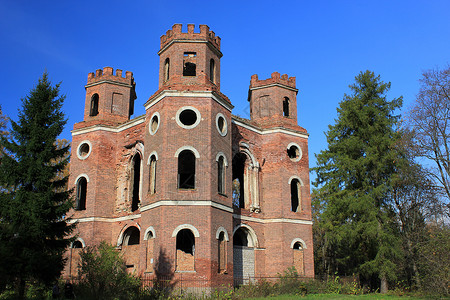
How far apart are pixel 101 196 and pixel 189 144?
7034mm

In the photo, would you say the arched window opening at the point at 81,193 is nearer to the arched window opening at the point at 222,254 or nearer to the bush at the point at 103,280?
the bush at the point at 103,280

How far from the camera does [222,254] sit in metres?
19.8

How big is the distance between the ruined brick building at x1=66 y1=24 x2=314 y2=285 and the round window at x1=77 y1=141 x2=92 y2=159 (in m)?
0.06

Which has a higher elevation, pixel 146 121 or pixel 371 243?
pixel 146 121

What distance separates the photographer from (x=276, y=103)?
26.8 m

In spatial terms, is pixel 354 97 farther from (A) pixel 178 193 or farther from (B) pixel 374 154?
(A) pixel 178 193

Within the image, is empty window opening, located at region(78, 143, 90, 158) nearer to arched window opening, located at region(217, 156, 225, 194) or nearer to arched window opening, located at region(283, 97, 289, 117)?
arched window opening, located at region(217, 156, 225, 194)

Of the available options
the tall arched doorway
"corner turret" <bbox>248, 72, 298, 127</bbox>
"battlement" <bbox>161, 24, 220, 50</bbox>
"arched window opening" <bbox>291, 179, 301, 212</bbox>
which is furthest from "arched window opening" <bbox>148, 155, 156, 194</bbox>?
"arched window opening" <bbox>291, 179, 301, 212</bbox>

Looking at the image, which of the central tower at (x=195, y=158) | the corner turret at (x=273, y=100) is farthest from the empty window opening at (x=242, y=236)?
the corner turret at (x=273, y=100)

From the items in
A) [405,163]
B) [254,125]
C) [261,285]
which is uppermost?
[254,125]

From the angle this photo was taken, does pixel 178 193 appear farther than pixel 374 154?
No

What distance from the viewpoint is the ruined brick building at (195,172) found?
19.3 m

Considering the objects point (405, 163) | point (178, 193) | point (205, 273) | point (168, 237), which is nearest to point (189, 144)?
point (178, 193)

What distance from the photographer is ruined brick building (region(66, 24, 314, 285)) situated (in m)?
19.3
